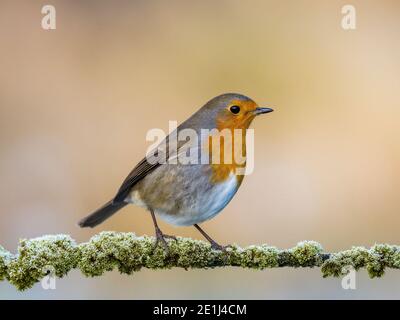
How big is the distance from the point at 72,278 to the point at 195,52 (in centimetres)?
388

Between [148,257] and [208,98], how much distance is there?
4516 mm

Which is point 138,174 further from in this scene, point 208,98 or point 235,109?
point 208,98

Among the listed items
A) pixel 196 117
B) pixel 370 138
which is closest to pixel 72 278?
pixel 196 117

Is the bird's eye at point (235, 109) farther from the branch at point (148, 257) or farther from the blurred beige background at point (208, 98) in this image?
the blurred beige background at point (208, 98)

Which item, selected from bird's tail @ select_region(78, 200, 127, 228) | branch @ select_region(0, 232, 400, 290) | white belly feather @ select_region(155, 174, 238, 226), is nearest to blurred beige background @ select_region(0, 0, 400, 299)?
bird's tail @ select_region(78, 200, 127, 228)

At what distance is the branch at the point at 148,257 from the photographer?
290 cm

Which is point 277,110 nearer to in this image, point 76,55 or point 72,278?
point 76,55

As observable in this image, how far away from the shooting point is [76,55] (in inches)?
320

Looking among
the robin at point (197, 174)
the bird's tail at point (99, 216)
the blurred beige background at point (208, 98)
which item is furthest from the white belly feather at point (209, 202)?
the blurred beige background at point (208, 98)

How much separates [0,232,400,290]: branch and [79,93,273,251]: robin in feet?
0.41

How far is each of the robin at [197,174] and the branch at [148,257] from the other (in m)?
0.12

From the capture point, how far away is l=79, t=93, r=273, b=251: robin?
134 inches

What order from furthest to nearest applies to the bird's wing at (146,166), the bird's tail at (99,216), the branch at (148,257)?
the bird's tail at (99,216) < the bird's wing at (146,166) < the branch at (148,257)

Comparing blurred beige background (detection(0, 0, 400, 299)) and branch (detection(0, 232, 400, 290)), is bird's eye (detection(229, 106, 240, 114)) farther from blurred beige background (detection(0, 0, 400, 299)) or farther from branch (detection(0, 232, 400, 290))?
blurred beige background (detection(0, 0, 400, 299))
